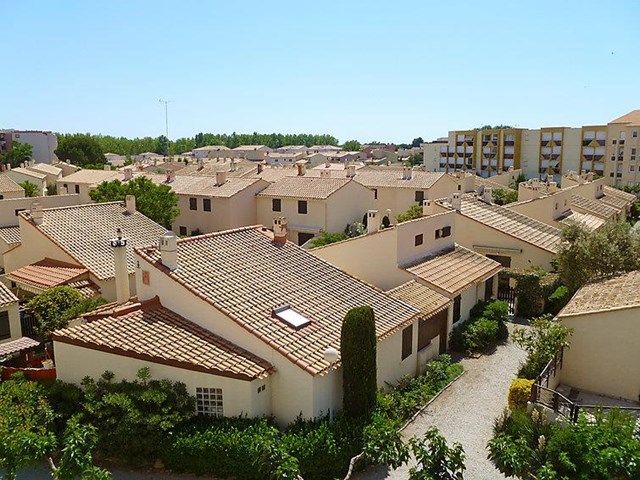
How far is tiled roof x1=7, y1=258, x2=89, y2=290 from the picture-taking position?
1013 inches

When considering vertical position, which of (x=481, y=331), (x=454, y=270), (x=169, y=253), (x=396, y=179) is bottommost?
(x=481, y=331)

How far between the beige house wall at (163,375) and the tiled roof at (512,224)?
22785 mm

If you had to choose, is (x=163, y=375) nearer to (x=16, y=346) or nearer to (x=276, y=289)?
(x=276, y=289)

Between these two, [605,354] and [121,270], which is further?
[121,270]

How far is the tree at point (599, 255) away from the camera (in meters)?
24.3

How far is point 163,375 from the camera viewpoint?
582 inches

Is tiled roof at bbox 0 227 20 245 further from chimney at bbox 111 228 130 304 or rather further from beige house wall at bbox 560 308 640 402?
beige house wall at bbox 560 308 640 402

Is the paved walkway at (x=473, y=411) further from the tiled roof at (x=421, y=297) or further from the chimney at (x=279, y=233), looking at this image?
the chimney at (x=279, y=233)

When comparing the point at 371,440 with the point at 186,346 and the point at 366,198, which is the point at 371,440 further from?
the point at 366,198

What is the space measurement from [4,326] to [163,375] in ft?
34.9

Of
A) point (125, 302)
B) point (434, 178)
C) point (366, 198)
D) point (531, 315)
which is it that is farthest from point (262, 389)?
point (434, 178)

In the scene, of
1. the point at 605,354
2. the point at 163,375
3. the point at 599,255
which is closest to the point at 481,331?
the point at 605,354

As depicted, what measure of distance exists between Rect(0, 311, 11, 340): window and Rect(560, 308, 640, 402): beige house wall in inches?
808

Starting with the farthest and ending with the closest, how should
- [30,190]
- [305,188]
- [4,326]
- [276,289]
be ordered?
[30,190] < [305,188] < [4,326] < [276,289]
